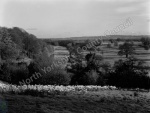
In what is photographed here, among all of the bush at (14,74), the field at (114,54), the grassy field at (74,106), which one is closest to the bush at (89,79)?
the bush at (14,74)

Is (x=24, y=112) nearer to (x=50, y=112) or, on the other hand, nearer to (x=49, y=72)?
(x=50, y=112)

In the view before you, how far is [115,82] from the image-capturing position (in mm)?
43250

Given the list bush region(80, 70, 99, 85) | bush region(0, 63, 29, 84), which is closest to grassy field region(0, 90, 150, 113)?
bush region(80, 70, 99, 85)

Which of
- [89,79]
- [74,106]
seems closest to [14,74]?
[89,79]

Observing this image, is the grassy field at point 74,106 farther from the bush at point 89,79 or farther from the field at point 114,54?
the field at point 114,54

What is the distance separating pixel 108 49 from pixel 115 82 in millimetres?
54588

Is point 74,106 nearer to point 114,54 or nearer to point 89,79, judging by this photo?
point 89,79

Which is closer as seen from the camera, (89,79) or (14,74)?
(89,79)

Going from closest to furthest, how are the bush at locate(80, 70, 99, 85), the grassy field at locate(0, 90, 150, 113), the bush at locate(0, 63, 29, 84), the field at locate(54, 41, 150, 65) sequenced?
the grassy field at locate(0, 90, 150, 113) < the bush at locate(80, 70, 99, 85) < the bush at locate(0, 63, 29, 84) < the field at locate(54, 41, 150, 65)

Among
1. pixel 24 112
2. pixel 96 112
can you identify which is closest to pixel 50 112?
pixel 24 112

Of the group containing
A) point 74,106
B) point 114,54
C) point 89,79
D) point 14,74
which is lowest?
point 89,79

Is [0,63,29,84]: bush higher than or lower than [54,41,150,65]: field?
lower

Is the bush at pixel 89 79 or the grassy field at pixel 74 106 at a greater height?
the grassy field at pixel 74 106

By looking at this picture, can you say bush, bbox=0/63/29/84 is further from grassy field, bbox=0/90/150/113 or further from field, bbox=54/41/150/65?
field, bbox=54/41/150/65
